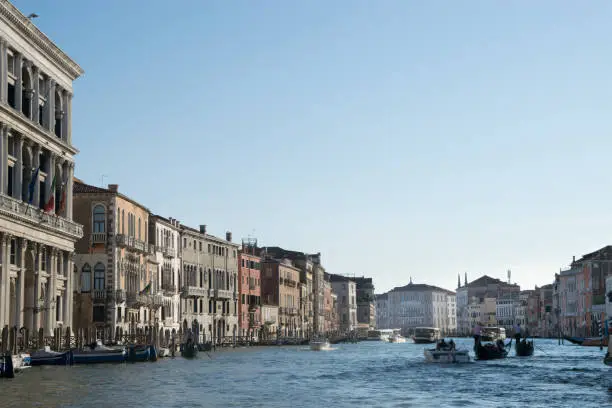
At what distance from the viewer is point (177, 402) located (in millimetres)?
31000

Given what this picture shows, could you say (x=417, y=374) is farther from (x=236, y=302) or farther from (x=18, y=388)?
(x=236, y=302)

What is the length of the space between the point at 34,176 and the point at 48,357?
27.4 feet

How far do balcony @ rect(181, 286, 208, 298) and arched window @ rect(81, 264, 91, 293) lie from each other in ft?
60.8

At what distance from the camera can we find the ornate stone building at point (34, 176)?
46.8m

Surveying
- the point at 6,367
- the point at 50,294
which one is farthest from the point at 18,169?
the point at 6,367

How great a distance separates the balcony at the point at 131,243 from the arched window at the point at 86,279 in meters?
2.55

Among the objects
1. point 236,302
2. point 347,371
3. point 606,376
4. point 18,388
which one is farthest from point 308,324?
point 18,388

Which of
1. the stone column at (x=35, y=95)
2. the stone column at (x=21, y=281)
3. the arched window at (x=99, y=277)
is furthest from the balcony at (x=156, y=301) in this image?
the stone column at (x=21, y=281)

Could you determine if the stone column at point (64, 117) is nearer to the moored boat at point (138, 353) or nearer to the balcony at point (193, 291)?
the moored boat at point (138, 353)

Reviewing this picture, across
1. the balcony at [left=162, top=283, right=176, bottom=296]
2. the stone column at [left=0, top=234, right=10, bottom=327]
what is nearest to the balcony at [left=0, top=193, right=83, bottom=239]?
the stone column at [left=0, top=234, right=10, bottom=327]

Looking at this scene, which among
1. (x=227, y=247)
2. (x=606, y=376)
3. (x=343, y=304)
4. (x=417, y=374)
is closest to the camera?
(x=606, y=376)

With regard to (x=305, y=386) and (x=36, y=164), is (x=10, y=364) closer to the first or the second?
(x=305, y=386)

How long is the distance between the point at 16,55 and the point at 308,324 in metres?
92.9

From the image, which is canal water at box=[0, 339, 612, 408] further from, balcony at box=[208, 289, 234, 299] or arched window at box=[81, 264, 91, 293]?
balcony at box=[208, 289, 234, 299]
